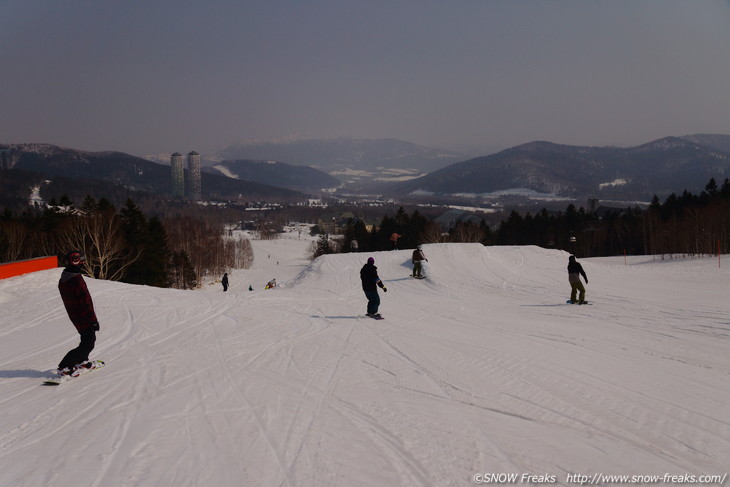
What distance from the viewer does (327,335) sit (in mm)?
9930

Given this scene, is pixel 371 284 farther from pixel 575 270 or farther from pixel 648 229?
pixel 648 229

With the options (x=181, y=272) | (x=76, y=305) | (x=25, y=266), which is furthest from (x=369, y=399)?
(x=181, y=272)

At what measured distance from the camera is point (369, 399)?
5672 millimetres

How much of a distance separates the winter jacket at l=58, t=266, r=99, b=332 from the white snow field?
89 cm

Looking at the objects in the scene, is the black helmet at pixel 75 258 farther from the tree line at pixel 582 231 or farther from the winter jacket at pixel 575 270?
the tree line at pixel 582 231

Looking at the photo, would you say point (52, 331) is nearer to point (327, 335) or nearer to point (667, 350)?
point (327, 335)

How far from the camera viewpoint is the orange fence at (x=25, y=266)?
1727 centimetres

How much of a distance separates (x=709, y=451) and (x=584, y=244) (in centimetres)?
7044

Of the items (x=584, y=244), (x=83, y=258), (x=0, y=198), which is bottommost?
(x=584, y=244)

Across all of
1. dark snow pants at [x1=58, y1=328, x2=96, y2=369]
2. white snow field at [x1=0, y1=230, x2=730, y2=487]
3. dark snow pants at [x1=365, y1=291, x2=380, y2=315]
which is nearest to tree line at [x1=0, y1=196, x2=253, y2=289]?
white snow field at [x1=0, y1=230, x2=730, y2=487]

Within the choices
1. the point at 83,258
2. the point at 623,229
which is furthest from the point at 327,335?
the point at 623,229

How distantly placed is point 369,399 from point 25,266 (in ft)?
60.9

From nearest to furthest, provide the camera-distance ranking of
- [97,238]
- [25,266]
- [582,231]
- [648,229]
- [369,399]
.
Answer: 1. [369,399]
2. [25,266]
3. [97,238]
4. [648,229]
5. [582,231]

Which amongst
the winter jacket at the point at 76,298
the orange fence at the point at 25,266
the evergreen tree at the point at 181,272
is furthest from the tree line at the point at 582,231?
the winter jacket at the point at 76,298
